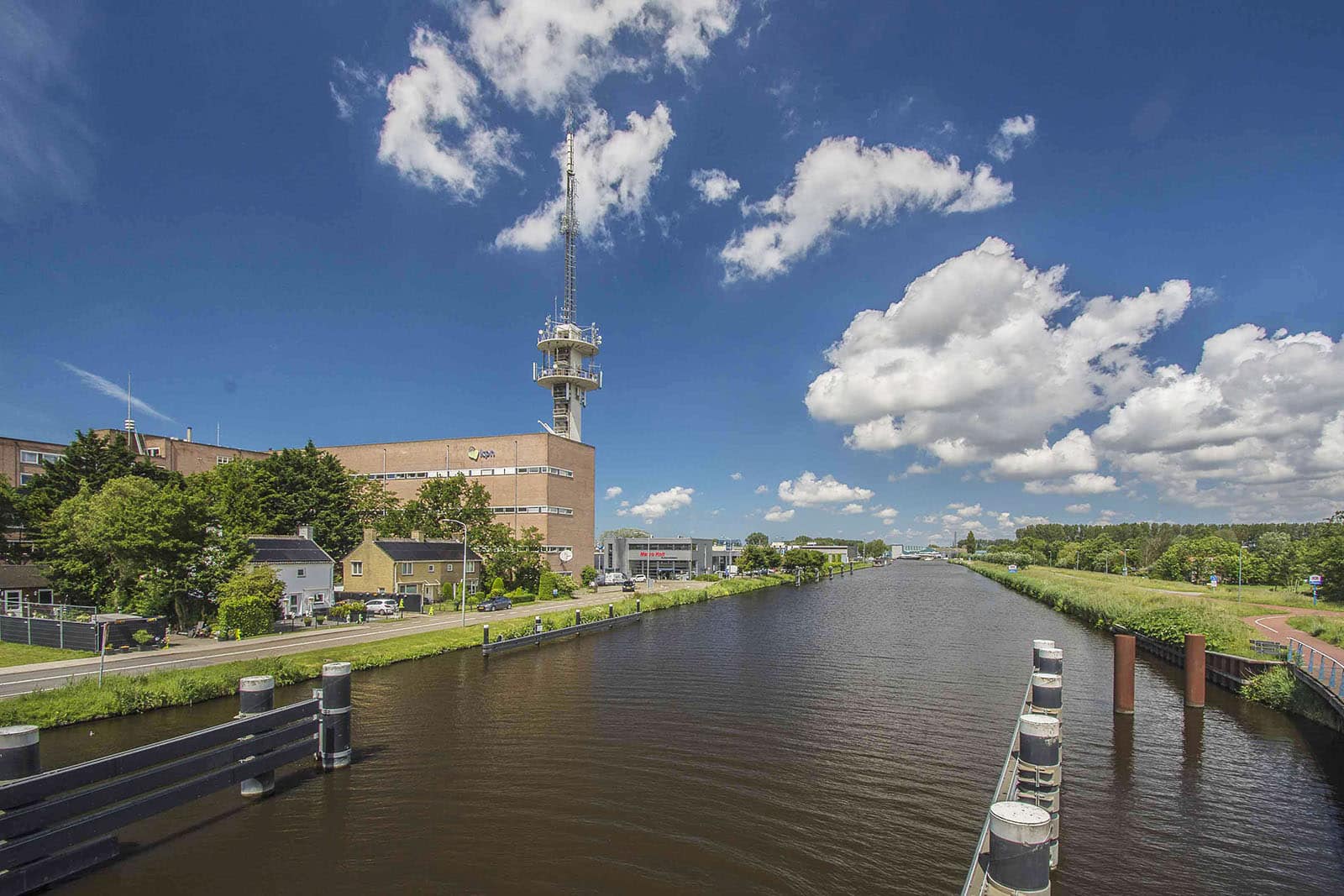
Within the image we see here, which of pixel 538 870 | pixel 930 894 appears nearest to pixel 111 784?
pixel 538 870

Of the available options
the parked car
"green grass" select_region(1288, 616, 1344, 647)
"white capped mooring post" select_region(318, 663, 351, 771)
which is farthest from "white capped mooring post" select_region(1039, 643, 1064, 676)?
the parked car

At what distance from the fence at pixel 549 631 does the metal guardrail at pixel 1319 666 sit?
119 feet

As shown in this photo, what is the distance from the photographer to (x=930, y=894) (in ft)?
39.4

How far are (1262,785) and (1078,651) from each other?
78.9 ft

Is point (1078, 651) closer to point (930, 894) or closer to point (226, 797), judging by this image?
point (930, 894)

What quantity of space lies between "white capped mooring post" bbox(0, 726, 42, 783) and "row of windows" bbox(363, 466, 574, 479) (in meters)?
68.8

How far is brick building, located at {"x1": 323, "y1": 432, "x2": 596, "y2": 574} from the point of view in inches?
3174

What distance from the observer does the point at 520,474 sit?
8156cm

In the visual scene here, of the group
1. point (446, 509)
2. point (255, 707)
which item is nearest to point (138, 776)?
point (255, 707)

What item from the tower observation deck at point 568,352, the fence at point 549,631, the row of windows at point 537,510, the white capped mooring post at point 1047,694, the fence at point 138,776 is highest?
the tower observation deck at point 568,352

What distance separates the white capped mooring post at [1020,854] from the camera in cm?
693

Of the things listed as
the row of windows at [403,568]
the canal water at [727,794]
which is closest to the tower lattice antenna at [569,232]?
the row of windows at [403,568]

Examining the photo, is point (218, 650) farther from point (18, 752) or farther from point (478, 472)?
point (478, 472)

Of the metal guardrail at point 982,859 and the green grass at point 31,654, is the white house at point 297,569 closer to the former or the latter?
the green grass at point 31,654
